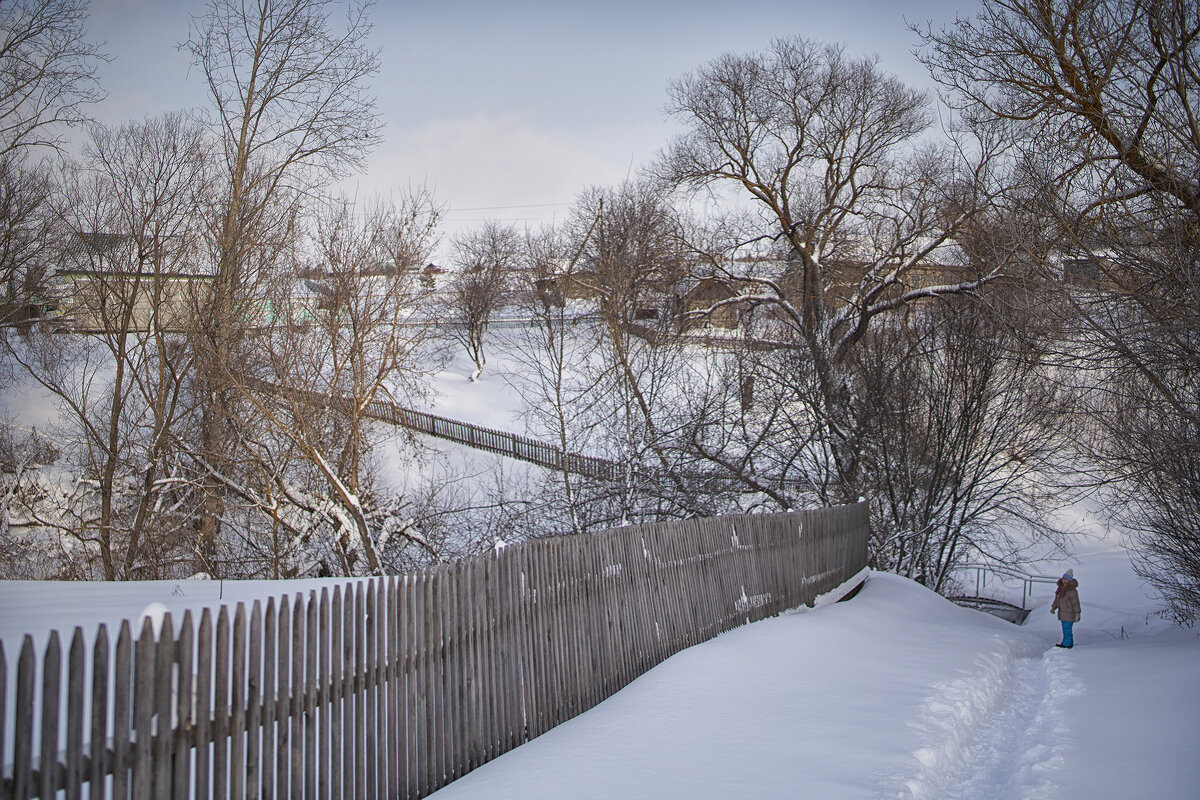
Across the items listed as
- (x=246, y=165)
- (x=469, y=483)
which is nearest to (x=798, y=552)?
(x=246, y=165)

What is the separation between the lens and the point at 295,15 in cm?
1359

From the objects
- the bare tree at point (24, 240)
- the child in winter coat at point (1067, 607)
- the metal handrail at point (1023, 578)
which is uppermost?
the bare tree at point (24, 240)

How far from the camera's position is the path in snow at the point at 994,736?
486 cm

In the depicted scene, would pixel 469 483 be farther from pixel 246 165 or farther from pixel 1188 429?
pixel 1188 429

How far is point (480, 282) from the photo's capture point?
4719cm

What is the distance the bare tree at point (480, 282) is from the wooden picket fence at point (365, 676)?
32902 millimetres

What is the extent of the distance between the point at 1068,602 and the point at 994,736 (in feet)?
21.4

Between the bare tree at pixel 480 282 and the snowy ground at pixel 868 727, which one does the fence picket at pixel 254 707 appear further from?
the bare tree at pixel 480 282

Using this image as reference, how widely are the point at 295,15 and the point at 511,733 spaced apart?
12.7m

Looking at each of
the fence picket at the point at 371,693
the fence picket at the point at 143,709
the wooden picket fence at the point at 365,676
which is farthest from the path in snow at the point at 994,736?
the fence picket at the point at 143,709

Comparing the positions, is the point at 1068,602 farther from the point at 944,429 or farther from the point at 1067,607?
the point at 944,429

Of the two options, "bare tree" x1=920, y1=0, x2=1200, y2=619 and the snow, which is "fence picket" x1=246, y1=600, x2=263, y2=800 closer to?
the snow

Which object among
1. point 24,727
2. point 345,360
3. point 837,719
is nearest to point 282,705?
point 24,727

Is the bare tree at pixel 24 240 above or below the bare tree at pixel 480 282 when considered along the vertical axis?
below
